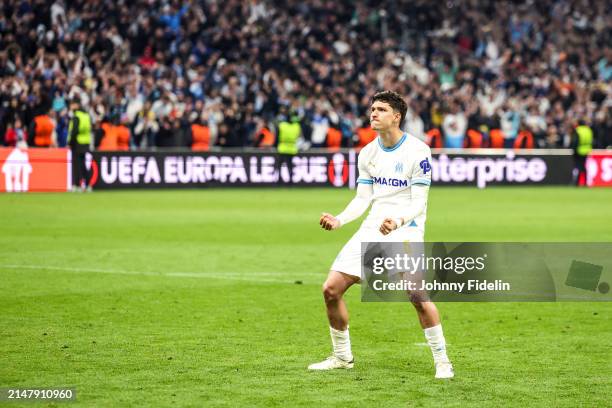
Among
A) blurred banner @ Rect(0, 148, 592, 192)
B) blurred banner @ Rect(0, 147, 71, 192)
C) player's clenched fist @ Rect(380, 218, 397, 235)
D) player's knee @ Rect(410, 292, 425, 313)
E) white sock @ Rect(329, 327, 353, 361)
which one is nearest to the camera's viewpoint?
player's clenched fist @ Rect(380, 218, 397, 235)

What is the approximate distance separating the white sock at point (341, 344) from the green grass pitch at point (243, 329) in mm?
138

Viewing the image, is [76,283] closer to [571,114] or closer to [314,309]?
[314,309]

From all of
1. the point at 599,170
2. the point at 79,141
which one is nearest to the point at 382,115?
the point at 79,141

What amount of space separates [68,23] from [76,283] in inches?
824

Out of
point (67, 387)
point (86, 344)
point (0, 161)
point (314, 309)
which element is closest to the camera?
point (67, 387)

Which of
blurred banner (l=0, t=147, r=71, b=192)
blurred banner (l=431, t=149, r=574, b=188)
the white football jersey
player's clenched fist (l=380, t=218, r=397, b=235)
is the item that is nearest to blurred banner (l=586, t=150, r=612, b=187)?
blurred banner (l=431, t=149, r=574, b=188)

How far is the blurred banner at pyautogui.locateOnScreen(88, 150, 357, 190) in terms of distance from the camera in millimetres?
30766

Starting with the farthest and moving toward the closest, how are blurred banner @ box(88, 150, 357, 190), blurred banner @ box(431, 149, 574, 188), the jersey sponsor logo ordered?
blurred banner @ box(431, 149, 574, 188) → blurred banner @ box(88, 150, 357, 190) → the jersey sponsor logo

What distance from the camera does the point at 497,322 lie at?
10.8m

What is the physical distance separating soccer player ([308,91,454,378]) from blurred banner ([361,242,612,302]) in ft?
5.59

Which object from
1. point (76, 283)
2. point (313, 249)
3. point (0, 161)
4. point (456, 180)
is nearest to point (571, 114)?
point (456, 180)

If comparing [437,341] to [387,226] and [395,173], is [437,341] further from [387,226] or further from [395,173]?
[395,173]

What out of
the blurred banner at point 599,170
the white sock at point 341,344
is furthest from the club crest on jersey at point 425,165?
the blurred banner at point 599,170

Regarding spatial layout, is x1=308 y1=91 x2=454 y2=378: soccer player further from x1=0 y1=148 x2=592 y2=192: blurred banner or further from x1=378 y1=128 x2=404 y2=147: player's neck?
x1=0 y1=148 x2=592 y2=192: blurred banner
